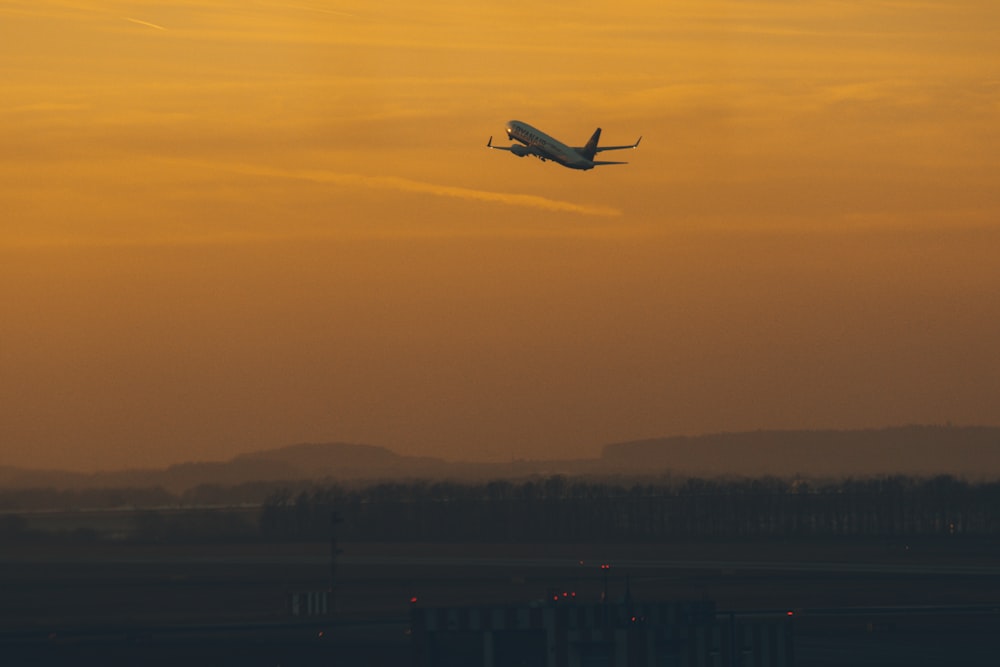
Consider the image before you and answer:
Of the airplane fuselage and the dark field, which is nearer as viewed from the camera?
the dark field

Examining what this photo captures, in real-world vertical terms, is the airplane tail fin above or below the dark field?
above

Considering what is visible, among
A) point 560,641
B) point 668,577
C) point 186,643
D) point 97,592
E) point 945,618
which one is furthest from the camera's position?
point 668,577

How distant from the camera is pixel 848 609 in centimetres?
13912

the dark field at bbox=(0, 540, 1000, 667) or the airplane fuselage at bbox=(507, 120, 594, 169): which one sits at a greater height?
the airplane fuselage at bbox=(507, 120, 594, 169)

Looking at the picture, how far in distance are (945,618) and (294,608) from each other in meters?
46.2

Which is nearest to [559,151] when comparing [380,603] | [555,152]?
[555,152]

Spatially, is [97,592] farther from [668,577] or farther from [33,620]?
[668,577]

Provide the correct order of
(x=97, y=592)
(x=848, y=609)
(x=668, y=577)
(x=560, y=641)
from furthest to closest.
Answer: (x=668, y=577)
(x=97, y=592)
(x=848, y=609)
(x=560, y=641)

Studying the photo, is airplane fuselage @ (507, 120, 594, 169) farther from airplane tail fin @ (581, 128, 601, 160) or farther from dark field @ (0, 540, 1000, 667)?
dark field @ (0, 540, 1000, 667)

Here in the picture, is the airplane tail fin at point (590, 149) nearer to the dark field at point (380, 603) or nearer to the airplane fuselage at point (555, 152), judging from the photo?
the airplane fuselage at point (555, 152)

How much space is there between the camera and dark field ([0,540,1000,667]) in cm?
11069

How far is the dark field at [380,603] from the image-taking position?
110688 mm

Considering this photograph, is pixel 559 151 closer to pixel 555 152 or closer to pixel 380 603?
pixel 555 152

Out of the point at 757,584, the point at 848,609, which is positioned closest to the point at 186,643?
the point at 848,609
